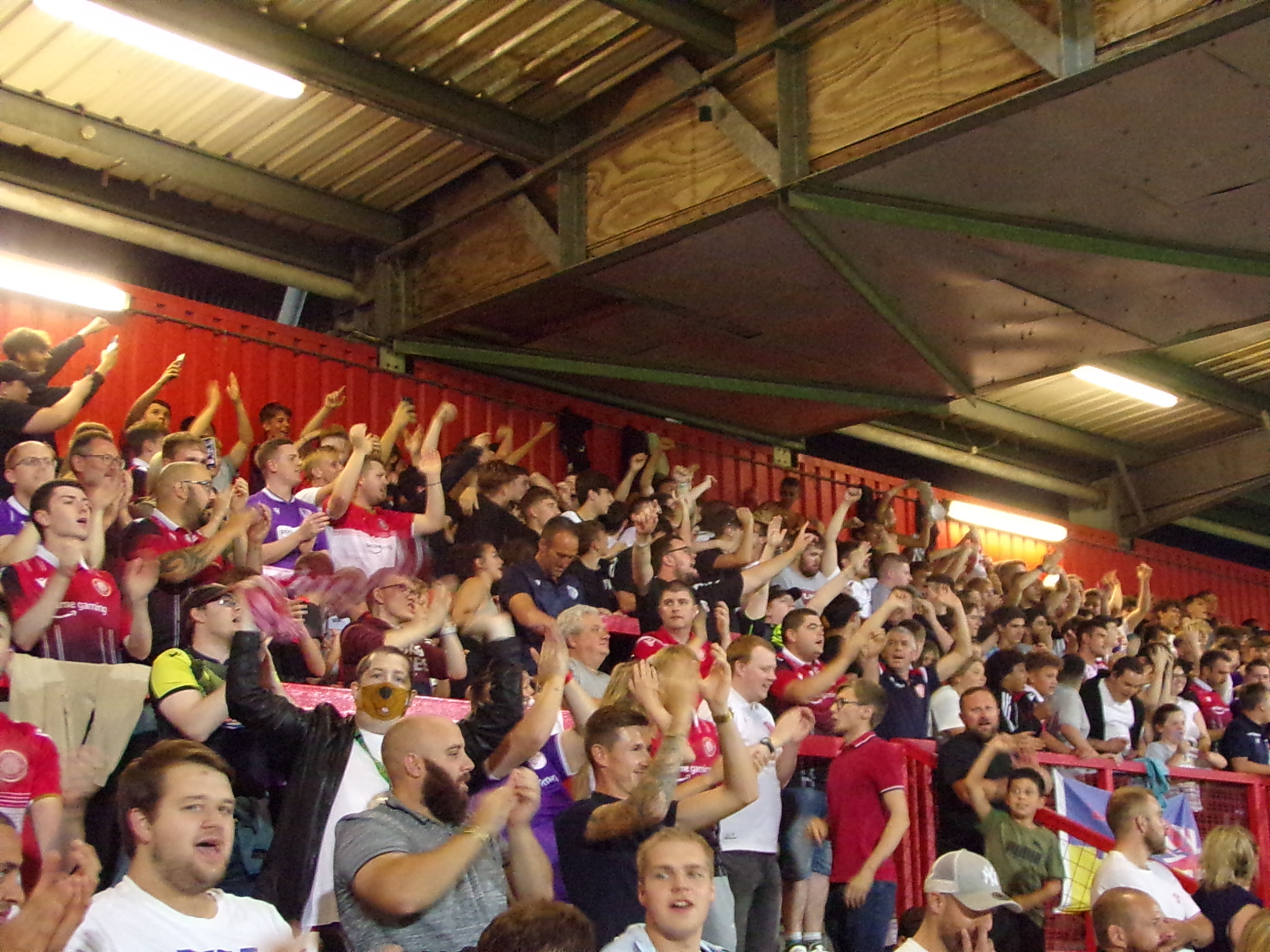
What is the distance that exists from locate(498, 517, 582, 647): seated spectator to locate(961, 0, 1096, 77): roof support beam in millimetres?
3646

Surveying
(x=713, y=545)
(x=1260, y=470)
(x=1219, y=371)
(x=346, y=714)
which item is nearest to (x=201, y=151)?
(x=713, y=545)

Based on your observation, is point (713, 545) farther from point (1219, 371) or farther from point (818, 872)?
point (1219, 371)

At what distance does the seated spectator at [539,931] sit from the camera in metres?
3.17

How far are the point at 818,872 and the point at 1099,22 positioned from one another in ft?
14.9

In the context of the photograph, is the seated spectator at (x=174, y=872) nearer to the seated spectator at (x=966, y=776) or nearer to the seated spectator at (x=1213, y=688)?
the seated spectator at (x=966, y=776)

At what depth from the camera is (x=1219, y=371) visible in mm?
15062

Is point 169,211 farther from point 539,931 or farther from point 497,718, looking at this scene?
point 539,931

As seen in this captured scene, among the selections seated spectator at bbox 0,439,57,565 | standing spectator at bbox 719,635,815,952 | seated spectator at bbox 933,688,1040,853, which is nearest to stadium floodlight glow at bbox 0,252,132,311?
seated spectator at bbox 0,439,57,565

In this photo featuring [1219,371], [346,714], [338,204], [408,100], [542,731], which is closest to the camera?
[542,731]

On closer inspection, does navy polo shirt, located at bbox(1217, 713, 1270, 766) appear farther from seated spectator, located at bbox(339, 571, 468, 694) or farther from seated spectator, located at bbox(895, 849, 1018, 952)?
seated spectator, located at bbox(339, 571, 468, 694)

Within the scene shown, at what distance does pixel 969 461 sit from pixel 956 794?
424 inches

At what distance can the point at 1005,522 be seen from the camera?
1742 centimetres

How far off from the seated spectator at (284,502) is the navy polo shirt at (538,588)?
1095 millimetres

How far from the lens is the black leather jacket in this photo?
4.39 metres
